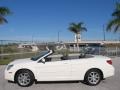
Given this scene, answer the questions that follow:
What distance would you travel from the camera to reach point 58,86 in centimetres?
1036

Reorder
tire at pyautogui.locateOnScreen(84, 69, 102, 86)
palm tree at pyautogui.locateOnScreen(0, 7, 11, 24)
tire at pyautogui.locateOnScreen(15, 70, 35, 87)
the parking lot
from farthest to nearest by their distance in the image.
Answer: palm tree at pyautogui.locateOnScreen(0, 7, 11, 24), tire at pyautogui.locateOnScreen(84, 69, 102, 86), tire at pyautogui.locateOnScreen(15, 70, 35, 87), the parking lot

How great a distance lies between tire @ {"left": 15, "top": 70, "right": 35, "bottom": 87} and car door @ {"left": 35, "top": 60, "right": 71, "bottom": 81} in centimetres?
27

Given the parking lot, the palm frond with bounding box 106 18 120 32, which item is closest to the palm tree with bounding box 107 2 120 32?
the palm frond with bounding box 106 18 120 32

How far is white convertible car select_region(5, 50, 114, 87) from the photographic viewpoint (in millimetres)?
10484

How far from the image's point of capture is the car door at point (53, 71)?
10.5m

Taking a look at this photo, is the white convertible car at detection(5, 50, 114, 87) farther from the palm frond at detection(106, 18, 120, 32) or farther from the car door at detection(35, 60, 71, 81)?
the palm frond at detection(106, 18, 120, 32)

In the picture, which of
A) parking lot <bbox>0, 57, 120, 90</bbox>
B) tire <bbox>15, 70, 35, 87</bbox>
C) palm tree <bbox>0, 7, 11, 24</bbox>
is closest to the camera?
parking lot <bbox>0, 57, 120, 90</bbox>

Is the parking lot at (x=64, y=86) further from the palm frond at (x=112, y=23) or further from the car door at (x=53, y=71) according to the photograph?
the palm frond at (x=112, y=23)

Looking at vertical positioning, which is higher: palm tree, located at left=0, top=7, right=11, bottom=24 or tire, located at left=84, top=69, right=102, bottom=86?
palm tree, located at left=0, top=7, right=11, bottom=24

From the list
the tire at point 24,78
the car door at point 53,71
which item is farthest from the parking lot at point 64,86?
the car door at point 53,71

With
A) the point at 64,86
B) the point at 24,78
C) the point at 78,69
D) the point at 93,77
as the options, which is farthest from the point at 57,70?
the point at 93,77

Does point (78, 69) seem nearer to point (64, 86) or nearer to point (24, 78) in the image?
point (64, 86)

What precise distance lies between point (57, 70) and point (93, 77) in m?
1.38

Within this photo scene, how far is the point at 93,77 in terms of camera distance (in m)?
10.6
